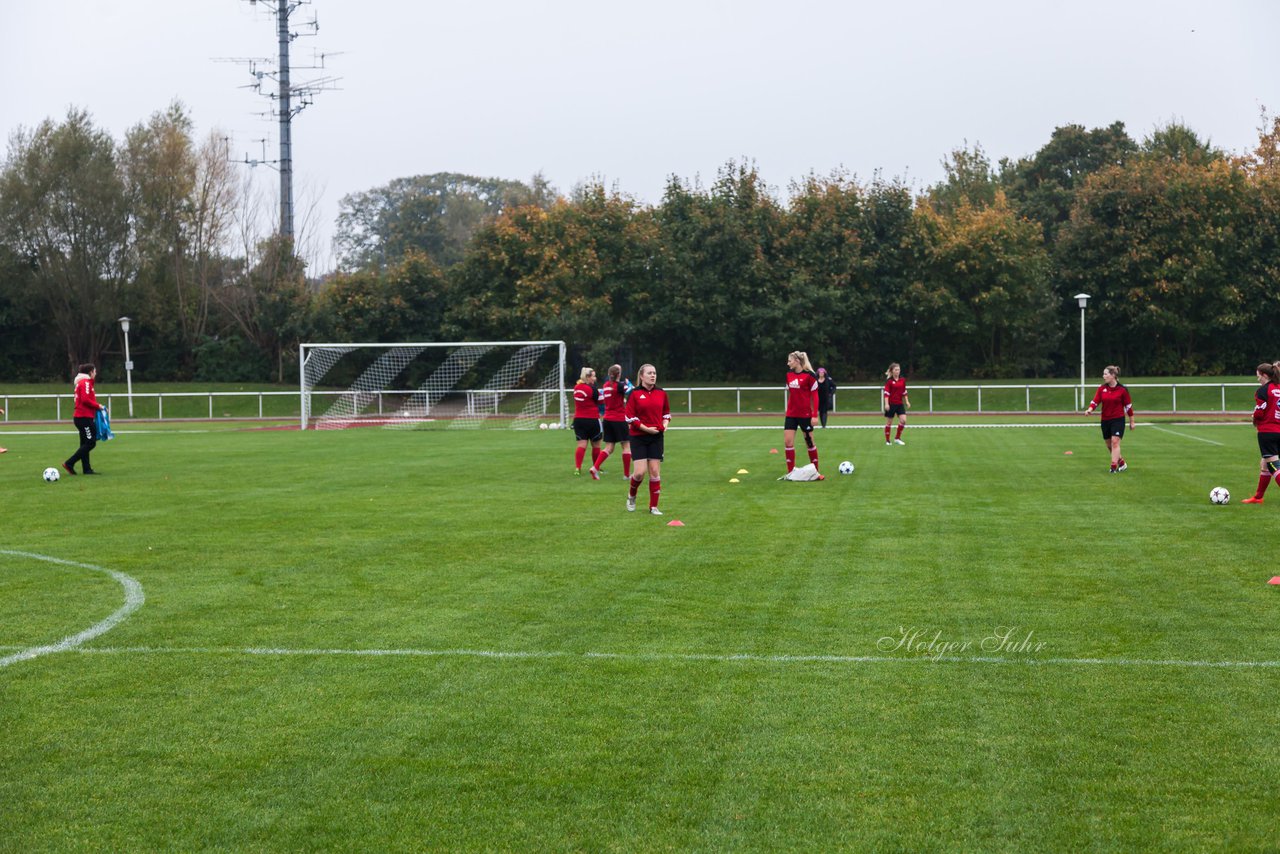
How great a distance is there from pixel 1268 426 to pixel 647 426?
752cm

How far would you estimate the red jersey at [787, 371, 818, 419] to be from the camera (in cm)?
1839

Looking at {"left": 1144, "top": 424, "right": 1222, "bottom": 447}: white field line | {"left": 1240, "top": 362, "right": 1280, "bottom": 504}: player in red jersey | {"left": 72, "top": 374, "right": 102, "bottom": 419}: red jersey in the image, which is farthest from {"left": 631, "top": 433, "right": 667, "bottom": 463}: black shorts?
{"left": 1144, "top": 424, "right": 1222, "bottom": 447}: white field line

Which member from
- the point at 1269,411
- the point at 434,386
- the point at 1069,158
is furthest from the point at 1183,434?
the point at 1069,158

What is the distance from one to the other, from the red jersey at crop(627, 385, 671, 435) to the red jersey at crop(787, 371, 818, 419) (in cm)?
475

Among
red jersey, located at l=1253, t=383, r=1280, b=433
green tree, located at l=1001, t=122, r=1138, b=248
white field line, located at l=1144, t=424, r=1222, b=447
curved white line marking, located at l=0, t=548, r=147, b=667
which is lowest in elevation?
white field line, located at l=1144, t=424, r=1222, b=447

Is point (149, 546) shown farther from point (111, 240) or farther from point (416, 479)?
point (111, 240)

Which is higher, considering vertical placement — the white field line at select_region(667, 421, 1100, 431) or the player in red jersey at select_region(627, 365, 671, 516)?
A: the player in red jersey at select_region(627, 365, 671, 516)

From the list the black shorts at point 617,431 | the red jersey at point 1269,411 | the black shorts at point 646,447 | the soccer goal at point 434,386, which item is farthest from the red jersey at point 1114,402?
the soccer goal at point 434,386

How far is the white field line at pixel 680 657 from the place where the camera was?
695 cm

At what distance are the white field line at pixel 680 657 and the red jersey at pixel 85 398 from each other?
1350cm

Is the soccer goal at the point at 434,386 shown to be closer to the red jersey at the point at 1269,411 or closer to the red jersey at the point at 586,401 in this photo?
the red jersey at the point at 586,401

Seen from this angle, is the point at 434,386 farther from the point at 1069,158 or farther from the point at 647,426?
the point at 1069,158

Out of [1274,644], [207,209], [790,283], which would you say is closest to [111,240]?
[207,209]

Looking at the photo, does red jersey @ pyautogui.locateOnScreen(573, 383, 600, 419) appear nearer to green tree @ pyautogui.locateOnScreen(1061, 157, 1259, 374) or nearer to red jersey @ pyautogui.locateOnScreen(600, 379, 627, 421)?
red jersey @ pyautogui.locateOnScreen(600, 379, 627, 421)
